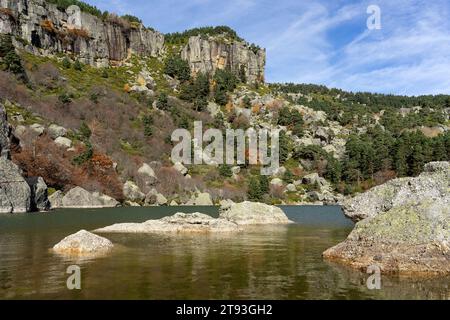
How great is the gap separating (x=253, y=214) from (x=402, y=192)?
78.5ft

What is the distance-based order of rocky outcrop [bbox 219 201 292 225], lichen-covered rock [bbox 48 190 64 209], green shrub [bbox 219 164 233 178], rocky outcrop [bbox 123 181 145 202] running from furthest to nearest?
green shrub [bbox 219 164 233 178]
rocky outcrop [bbox 123 181 145 202]
lichen-covered rock [bbox 48 190 64 209]
rocky outcrop [bbox 219 201 292 225]

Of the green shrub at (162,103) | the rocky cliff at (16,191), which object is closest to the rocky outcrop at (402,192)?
the rocky cliff at (16,191)

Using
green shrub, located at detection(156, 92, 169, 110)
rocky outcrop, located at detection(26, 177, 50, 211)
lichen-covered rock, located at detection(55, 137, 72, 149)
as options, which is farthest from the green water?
green shrub, located at detection(156, 92, 169, 110)

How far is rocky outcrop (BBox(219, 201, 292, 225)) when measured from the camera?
207 ft

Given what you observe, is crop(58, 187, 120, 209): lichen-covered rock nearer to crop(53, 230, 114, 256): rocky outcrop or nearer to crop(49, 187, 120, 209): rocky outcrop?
crop(49, 187, 120, 209): rocky outcrop

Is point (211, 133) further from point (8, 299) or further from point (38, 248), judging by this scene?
point (8, 299)

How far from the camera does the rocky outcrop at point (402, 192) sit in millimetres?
42031

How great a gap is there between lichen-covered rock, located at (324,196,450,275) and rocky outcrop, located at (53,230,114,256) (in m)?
16.5

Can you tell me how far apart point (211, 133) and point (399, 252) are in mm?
155920

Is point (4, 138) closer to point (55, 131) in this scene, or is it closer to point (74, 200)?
point (74, 200)

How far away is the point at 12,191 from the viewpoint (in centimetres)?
8262

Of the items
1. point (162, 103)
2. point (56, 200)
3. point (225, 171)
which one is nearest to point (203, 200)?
point (225, 171)
